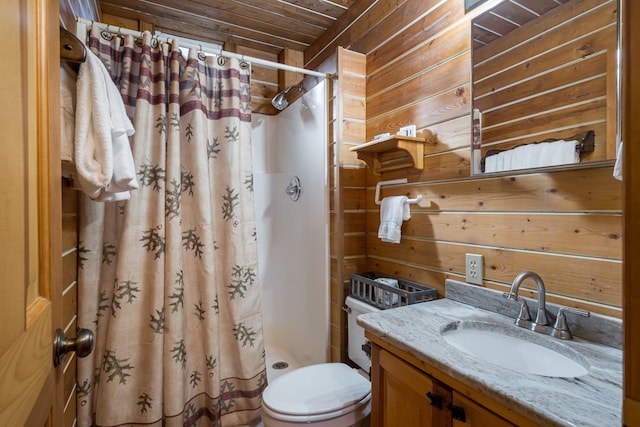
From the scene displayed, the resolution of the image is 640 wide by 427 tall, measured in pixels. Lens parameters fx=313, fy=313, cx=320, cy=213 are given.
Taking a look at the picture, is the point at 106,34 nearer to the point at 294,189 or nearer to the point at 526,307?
the point at 294,189

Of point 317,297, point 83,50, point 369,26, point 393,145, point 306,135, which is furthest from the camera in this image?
point 306,135

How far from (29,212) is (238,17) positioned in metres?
2.07

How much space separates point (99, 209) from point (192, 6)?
1.44 meters

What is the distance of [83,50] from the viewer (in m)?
1.03

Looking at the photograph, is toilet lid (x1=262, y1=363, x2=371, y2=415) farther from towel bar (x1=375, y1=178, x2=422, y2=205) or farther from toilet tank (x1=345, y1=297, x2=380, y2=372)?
towel bar (x1=375, y1=178, x2=422, y2=205)

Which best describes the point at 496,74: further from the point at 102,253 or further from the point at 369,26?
the point at 102,253

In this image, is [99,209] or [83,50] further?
[99,209]

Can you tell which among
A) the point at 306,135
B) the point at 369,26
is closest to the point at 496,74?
the point at 369,26

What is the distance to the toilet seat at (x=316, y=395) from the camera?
4.12 ft

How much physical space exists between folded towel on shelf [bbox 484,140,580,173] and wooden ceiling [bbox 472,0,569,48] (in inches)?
17.9

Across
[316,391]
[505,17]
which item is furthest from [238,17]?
[316,391]

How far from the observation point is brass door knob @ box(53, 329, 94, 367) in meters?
0.65

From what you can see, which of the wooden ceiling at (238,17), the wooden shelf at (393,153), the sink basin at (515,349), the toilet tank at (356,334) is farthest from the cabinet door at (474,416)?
the wooden ceiling at (238,17)

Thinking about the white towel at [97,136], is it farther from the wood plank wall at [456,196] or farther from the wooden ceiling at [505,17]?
the wooden ceiling at [505,17]
